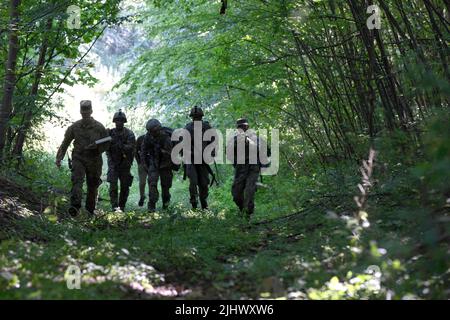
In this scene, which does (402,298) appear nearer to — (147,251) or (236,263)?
(236,263)

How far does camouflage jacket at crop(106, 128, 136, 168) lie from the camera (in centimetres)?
1196

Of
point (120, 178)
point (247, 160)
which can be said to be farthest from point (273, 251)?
point (120, 178)

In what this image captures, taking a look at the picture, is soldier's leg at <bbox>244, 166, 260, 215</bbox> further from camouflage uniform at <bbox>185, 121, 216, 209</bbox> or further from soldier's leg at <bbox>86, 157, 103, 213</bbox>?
soldier's leg at <bbox>86, 157, 103, 213</bbox>

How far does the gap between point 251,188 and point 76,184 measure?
286 centimetres

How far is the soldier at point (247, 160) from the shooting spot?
10.4 metres

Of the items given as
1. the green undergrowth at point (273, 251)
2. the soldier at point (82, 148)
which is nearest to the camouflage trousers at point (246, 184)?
the green undergrowth at point (273, 251)

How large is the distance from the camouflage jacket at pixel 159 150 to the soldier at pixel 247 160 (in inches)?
63.8

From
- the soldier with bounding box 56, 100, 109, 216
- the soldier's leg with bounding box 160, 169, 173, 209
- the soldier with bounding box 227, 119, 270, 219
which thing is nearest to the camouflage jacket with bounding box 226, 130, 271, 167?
the soldier with bounding box 227, 119, 270, 219

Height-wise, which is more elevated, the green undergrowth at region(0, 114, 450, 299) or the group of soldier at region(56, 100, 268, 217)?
the group of soldier at region(56, 100, 268, 217)

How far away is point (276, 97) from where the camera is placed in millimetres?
12602

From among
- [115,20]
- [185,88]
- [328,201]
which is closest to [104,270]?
[328,201]

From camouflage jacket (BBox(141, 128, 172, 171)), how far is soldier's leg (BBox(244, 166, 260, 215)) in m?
1.98

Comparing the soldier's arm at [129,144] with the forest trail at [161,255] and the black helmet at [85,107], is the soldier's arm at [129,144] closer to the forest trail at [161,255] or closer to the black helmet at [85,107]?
the black helmet at [85,107]

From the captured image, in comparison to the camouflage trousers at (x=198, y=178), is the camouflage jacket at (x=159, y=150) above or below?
above
